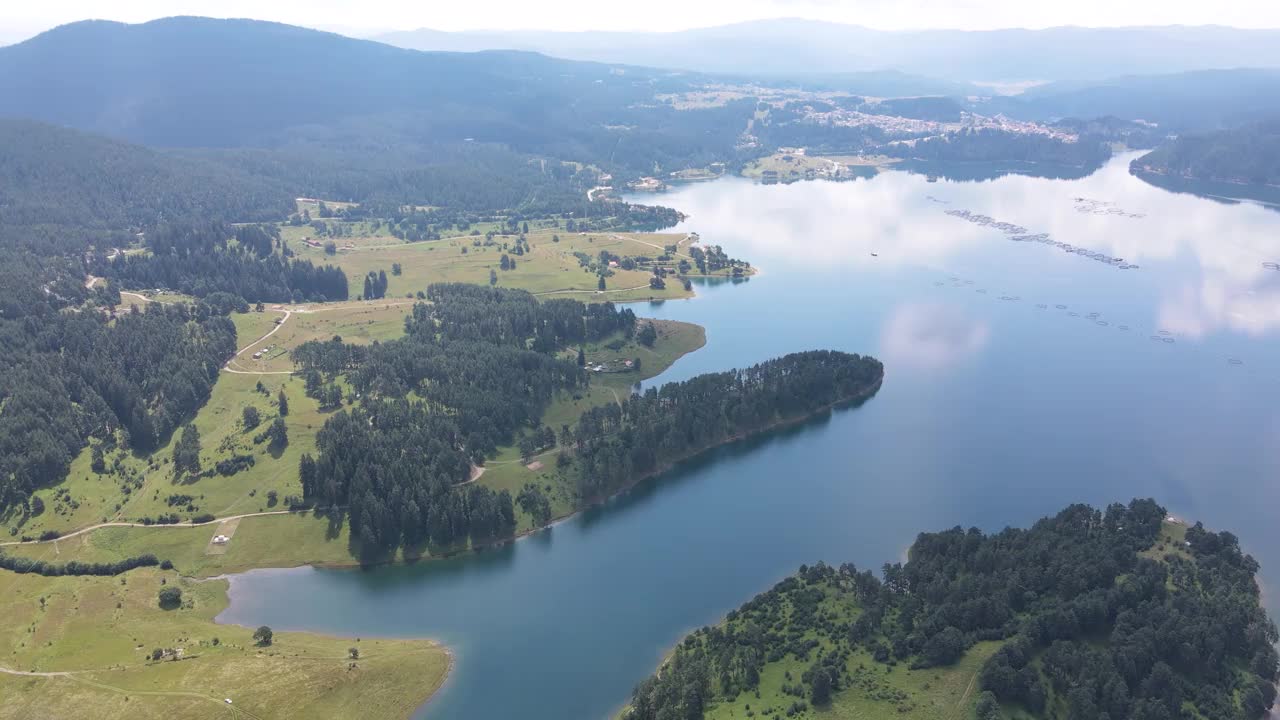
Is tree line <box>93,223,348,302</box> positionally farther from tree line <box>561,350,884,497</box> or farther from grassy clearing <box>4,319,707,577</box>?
tree line <box>561,350,884,497</box>

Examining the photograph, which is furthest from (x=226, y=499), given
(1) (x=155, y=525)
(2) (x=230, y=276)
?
(2) (x=230, y=276)

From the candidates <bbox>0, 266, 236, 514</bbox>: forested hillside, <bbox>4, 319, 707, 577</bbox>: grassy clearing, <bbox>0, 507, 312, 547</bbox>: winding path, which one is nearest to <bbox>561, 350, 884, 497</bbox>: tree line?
<bbox>4, 319, 707, 577</bbox>: grassy clearing

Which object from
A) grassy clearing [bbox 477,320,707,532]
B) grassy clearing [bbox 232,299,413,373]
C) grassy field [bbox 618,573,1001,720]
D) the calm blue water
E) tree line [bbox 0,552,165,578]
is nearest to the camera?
grassy field [bbox 618,573,1001,720]

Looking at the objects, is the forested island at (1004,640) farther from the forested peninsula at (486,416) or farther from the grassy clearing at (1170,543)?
the forested peninsula at (486,416)

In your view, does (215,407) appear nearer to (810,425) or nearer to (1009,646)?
(810,425)

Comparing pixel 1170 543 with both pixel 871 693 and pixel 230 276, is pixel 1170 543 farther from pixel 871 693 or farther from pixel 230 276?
pixel 230 276

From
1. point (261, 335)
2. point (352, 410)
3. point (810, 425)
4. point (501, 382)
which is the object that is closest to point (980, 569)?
point (810, 425)

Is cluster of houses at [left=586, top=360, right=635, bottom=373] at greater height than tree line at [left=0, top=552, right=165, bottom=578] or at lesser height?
greater
